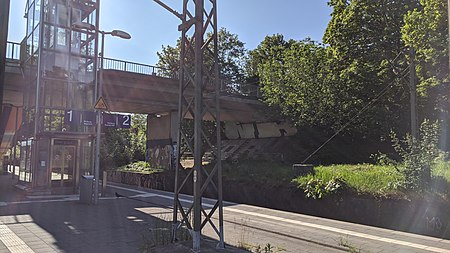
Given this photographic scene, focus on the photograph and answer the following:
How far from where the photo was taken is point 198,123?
707cm

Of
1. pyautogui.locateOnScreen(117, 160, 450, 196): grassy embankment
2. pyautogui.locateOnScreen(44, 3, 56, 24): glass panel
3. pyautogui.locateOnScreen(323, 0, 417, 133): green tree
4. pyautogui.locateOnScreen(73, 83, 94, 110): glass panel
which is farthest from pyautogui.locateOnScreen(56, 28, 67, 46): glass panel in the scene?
pyautogui.locateOnScreen(323, 0, 417, 133): green tree

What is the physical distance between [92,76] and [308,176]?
42.1ft

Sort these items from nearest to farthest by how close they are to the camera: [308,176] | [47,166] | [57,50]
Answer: [308,176], [47,166], [57,50]

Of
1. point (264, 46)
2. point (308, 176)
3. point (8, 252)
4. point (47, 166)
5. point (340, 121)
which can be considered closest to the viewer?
point (8, 252)

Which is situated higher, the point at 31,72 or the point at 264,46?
the point at 264,46

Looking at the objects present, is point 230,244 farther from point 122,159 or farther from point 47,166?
point 122,159

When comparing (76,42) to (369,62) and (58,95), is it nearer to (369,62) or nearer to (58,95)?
(58,95)

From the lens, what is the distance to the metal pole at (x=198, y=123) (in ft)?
22.6

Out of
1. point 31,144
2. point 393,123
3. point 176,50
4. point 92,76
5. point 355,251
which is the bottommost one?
point 355,251

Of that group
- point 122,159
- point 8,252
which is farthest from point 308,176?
point 122,159

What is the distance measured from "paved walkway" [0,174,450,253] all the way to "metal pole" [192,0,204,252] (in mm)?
541

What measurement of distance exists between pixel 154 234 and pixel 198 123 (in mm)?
Answer: 2628

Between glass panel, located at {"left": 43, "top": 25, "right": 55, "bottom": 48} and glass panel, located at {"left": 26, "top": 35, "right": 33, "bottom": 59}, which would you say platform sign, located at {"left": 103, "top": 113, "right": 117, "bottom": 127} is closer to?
glass panel, located at {"left": 43, "top": 25, "right": 55, "bottom": 48}

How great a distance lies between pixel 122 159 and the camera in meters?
42.8
